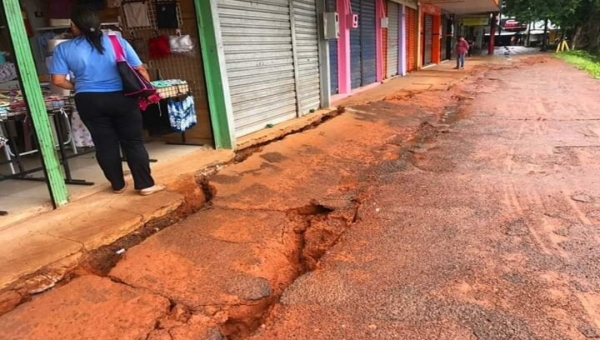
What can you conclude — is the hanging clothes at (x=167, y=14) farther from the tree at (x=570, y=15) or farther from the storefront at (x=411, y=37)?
the tree at (x=570, y=15)

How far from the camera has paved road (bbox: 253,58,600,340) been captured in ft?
7.89

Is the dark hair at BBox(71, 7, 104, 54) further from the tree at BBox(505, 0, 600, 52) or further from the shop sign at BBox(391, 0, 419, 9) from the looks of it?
the tree at BBox(505, 0, 600, 52)

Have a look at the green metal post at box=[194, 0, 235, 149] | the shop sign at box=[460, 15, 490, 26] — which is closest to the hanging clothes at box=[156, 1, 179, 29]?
the green metal post at box=[194, 0, 235, 149]

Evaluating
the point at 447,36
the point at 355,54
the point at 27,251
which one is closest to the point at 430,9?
the point at 447,36

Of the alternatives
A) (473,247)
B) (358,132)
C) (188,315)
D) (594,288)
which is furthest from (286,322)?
(358,132)

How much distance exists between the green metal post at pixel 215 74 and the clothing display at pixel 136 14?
712 mm

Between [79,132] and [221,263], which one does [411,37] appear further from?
[221,263]

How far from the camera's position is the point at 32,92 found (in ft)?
11.7

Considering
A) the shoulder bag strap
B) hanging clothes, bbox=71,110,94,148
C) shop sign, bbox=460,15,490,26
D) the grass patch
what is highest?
shop sign, bbox=460,15,490,26

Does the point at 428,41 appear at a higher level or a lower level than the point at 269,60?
lower

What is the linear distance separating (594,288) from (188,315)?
2.42 m

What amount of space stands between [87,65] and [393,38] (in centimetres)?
1363

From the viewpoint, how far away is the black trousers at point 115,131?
A: 3.84 m

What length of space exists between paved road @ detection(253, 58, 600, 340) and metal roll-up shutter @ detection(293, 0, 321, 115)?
2.92 metres
